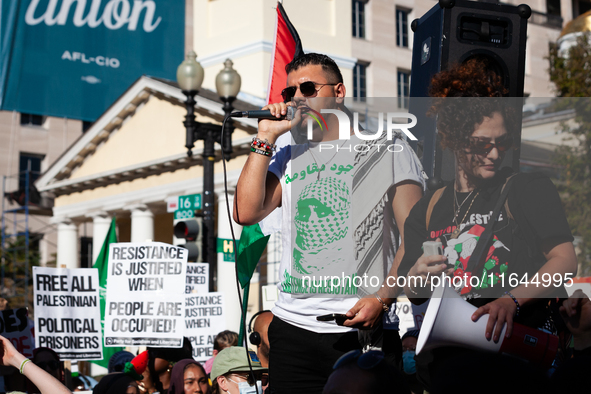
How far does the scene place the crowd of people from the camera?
2428 mm

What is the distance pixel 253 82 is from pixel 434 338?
28867 mm

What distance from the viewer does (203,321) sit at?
29.7 ft

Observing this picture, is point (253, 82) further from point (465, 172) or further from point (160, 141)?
point (465, 172)

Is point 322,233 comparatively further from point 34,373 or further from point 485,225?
point 34,373

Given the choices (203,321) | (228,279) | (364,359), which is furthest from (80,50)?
(364,359)

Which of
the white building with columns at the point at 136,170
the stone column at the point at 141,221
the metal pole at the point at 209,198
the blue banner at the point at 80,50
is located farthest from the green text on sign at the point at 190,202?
the stone column at the point at 141,221

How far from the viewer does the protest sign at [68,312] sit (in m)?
6.99

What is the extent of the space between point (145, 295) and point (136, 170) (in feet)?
69.0

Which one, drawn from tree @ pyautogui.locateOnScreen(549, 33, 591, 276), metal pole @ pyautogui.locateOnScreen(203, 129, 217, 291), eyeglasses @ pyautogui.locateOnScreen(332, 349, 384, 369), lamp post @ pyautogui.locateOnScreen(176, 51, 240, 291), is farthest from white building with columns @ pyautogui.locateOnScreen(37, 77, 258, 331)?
eyeglasses @ pyautogui.locateOnScreen(332, 349, 384, 369)

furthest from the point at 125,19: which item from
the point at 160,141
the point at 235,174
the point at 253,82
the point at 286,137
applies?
the point at 286,137

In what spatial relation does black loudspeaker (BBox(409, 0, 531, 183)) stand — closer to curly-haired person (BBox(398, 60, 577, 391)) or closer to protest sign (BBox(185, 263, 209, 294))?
curly-haired person (BBox(398, 60, 577, 391))

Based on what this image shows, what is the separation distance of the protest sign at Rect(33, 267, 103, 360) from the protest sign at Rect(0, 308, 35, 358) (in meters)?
0.74

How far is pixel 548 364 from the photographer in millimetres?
2270

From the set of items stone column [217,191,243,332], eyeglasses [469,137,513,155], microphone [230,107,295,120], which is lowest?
stone column [217,191,243,332]
